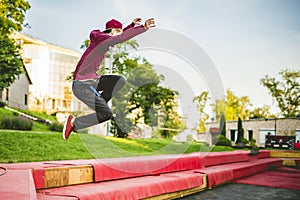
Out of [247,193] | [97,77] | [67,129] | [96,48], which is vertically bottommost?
[247,193]

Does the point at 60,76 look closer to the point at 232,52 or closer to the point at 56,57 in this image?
the point at 56,57

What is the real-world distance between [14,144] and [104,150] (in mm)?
2735

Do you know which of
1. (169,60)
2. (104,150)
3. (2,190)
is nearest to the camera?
(2,190)

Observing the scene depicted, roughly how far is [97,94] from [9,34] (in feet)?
41.8

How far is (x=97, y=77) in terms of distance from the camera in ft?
12.1

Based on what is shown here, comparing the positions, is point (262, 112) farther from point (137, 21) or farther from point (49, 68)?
point (137, 21)

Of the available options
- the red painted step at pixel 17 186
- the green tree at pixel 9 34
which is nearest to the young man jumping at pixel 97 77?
the red painted step at pixel 17 186

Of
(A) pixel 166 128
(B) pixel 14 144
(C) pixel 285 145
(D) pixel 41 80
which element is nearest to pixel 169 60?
(B) pixel 14 144

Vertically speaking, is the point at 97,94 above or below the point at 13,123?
above

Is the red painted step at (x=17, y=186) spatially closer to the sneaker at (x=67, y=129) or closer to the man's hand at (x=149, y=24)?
the sneaker at (x=67, y=129)

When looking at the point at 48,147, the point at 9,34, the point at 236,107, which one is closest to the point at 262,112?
the point at 236,107

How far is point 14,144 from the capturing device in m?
7.12

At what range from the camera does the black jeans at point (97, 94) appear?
3.66 m

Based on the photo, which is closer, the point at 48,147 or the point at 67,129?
the point at 67,129
